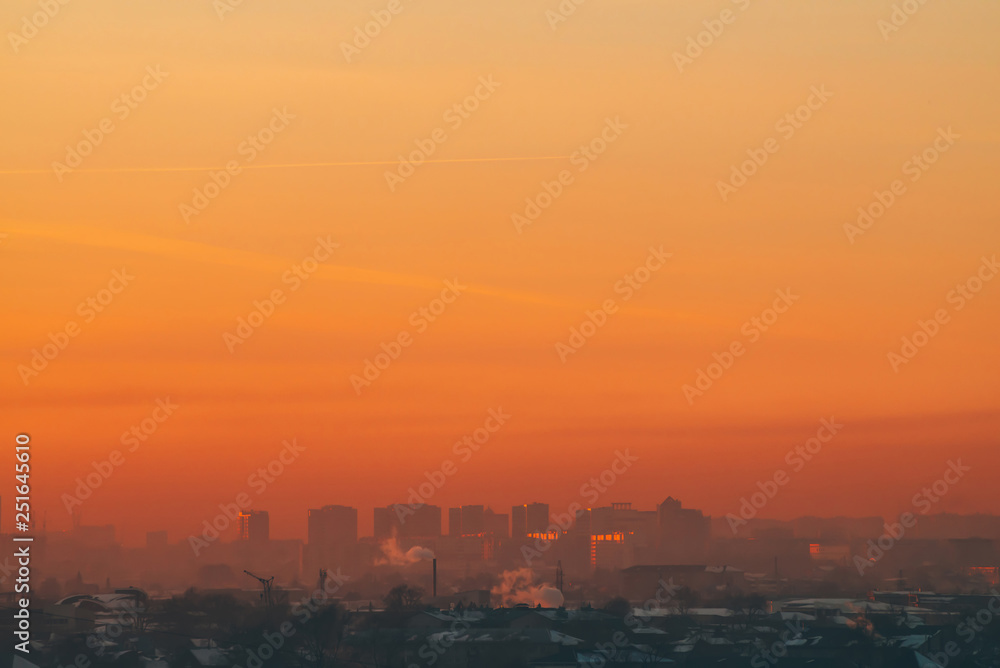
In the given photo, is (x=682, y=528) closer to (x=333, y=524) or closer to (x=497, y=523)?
(x=497, y=523)

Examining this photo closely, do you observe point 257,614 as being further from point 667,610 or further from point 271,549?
point 271,549

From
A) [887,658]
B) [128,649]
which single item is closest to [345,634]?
[128,649]

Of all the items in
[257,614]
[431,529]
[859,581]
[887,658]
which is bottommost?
[887,658]

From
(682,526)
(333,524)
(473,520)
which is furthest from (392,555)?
(682,526)

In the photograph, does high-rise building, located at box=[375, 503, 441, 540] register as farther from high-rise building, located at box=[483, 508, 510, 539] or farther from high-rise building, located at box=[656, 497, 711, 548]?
high-rise building, located at box=[656, 497, 711, 548]

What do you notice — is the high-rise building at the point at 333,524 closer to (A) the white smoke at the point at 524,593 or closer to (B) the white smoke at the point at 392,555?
(B) the white smoke at the point at 392,555
